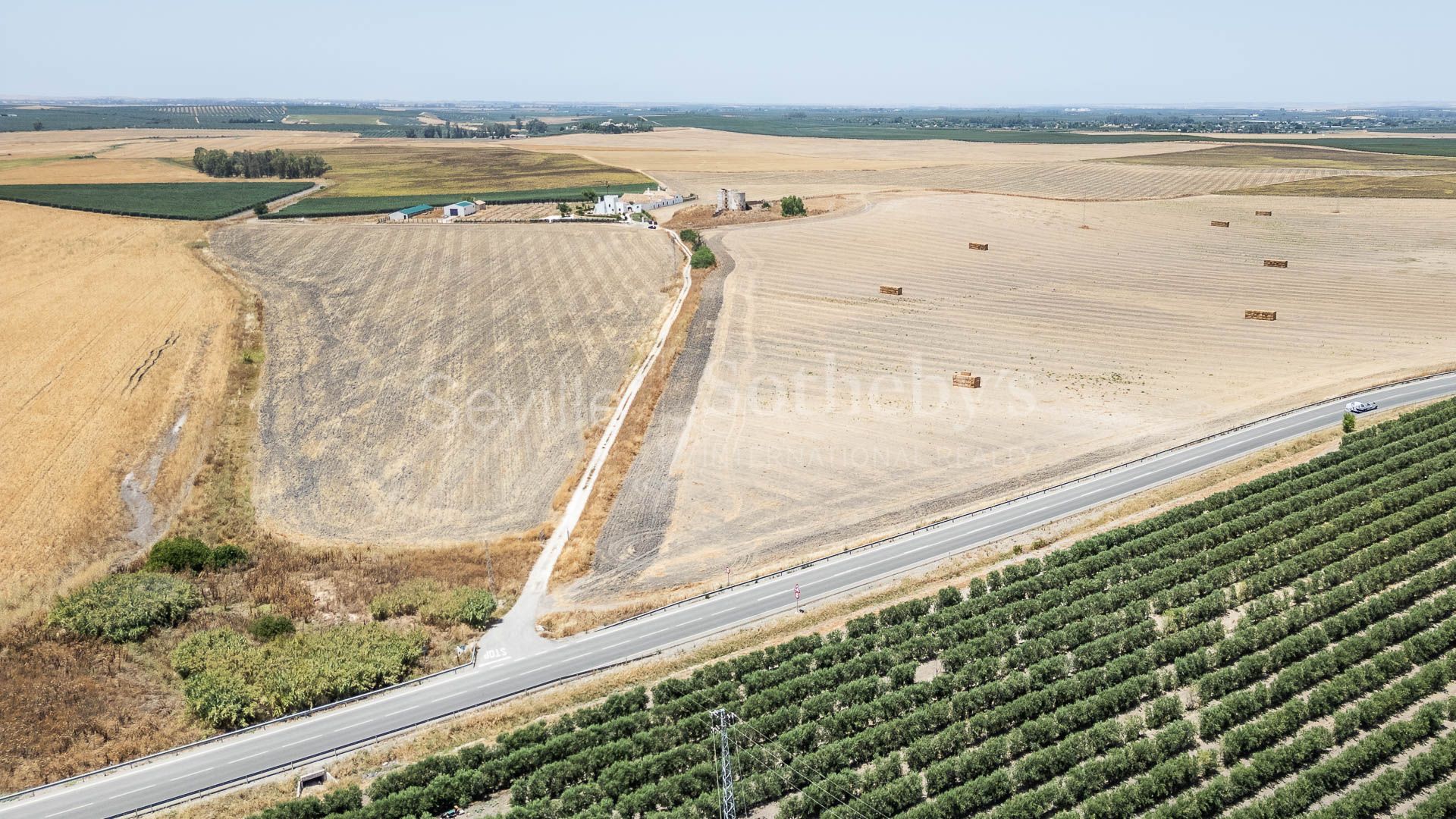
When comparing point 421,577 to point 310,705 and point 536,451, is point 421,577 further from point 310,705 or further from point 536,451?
point 536,451

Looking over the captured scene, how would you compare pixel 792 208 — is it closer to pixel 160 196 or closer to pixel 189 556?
pixel 189 556

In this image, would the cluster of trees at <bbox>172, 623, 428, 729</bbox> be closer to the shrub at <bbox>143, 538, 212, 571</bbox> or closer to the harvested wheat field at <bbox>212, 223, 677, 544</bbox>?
the shrub at <bbox>143, 538, 212, 571</bbox>

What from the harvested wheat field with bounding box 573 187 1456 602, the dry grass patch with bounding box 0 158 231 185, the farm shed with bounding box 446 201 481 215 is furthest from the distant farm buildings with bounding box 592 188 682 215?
the dry grass patch with bounding box 0 158 231 185

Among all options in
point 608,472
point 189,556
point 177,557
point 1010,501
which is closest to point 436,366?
point 608,472

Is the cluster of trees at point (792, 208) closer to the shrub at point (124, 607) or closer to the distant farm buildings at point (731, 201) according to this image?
the distant farm buildings at point (731, 201)

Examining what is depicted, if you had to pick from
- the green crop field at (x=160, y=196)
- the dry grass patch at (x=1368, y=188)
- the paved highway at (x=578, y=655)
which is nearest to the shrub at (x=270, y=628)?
the paved highway at (x=578, y=655)
